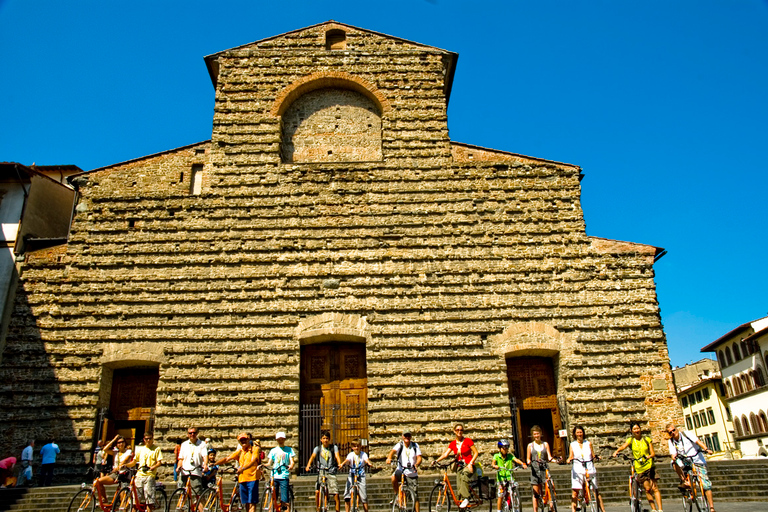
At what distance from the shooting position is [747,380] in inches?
1208

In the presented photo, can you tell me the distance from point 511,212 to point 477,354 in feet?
11.0

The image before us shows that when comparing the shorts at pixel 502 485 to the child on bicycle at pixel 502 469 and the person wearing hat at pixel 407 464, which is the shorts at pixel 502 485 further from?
the person wearing hat at pixel 407 464

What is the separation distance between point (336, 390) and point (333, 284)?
7.13 feet

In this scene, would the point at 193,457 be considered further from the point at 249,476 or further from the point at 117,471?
the point at 249,476

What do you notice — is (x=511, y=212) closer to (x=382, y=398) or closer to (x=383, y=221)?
(x=383, y=221)

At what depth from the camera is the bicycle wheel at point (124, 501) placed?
852cm

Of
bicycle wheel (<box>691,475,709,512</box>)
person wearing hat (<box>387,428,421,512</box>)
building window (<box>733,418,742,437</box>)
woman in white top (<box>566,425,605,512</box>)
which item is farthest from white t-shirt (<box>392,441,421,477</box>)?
building window (<box>733,418,742,437</box>)

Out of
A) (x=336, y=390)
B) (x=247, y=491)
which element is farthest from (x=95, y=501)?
(x=336, y=390)

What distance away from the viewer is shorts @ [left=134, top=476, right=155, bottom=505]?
8.59 metres

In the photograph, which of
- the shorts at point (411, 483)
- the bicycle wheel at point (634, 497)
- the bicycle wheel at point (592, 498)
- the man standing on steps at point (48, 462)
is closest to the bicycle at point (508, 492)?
the bicycle wheel at point (592, 498)

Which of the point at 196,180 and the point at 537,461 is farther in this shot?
the point at 196,180

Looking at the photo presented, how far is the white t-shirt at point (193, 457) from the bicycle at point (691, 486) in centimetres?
650

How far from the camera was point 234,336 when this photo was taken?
12344 mm

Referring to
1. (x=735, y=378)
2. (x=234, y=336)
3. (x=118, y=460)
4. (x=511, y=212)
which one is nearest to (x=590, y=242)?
(x=511, y=212)
